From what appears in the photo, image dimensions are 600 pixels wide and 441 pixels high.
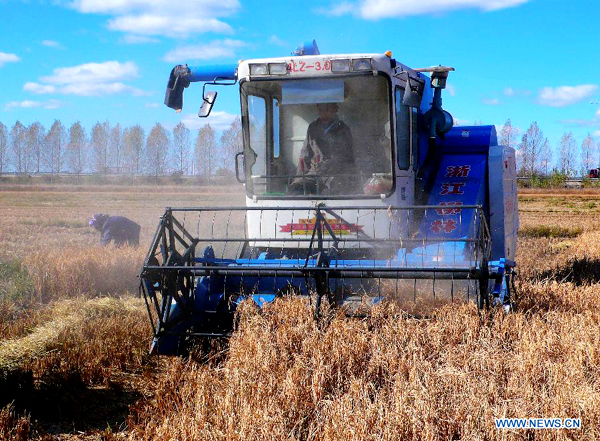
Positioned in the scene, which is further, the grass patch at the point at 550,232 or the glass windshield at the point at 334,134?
the grass patch at the point at 550,232

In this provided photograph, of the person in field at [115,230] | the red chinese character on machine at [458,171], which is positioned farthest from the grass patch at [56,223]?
the red chinese character on machine at [458,171]

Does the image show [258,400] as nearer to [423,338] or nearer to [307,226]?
[423,338]

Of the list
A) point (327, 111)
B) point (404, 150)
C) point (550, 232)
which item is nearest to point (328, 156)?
point (327, 111)

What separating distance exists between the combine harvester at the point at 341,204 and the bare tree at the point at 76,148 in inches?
→ 3352

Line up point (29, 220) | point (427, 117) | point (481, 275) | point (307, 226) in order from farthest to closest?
point (29, 220) → point (427, 117) → point (307, 226) → point (481, 275)

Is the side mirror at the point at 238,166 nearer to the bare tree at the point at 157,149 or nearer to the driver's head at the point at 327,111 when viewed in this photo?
the driver's head at the point at 327,111

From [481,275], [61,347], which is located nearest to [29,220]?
[61,347]

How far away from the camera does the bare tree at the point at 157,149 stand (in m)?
80.7

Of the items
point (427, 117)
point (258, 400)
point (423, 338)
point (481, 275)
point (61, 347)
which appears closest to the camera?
point (258, 400)

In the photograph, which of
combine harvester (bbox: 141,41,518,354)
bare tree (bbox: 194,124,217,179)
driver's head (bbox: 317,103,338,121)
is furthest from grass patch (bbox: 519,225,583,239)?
bare tree (bbox: 194,124,217,179)

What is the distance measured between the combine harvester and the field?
0.33 m

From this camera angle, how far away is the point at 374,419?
3.50 meters

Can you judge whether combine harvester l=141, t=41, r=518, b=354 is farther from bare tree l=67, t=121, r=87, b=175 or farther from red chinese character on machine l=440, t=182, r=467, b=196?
bare tree l=67, t=121, r=87, b=175

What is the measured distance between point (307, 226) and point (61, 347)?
2.35 m
